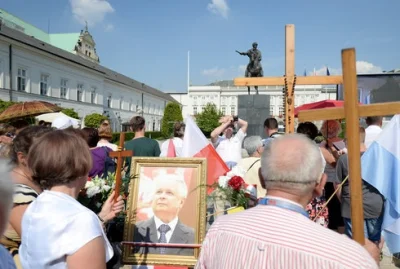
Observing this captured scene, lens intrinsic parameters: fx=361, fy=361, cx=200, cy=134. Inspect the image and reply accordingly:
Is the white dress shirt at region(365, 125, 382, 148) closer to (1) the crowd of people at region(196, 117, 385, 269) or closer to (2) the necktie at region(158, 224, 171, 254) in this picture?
(2) the necktie at region(158, 224, 171, 254)

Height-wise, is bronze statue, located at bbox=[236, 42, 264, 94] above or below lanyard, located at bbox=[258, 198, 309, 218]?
above

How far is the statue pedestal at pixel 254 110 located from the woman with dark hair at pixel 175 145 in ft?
15.7

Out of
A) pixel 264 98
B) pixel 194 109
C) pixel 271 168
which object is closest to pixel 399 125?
pixel 271 168

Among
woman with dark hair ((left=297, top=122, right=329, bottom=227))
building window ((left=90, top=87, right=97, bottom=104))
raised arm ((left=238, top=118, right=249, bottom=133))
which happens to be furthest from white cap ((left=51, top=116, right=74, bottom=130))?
building window ((left=90, top=87, right=97, bottom=104))

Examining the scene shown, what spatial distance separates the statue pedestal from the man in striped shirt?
9087 mm

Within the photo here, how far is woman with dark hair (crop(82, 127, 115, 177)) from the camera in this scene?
166 inches

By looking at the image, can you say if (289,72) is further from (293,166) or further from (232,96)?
(232,96)

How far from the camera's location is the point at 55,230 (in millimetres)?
1703

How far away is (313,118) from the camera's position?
2076mm

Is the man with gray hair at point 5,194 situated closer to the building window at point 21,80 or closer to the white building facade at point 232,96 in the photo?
the building window at point 21,80

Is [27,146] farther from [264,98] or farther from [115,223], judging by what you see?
[264,98]

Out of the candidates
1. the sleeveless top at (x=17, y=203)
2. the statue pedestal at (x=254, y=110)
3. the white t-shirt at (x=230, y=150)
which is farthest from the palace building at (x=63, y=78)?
the sleeveless top at (x=17, y=203)

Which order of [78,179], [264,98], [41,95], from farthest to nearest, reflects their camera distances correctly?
[41,95], [264,98], [78,179]

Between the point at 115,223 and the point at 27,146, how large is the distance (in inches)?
43.3
